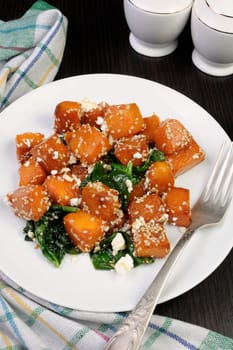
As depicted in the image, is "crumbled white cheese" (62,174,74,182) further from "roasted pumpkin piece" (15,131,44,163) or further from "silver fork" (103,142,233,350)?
"silver fork" (103,142,233,350)

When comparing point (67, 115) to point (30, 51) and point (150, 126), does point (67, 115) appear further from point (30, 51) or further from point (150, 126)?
point (30, 51)

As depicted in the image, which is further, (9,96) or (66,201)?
(9,96)

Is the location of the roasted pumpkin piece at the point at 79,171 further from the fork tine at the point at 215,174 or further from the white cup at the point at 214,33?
the white cup at the point at 214,33

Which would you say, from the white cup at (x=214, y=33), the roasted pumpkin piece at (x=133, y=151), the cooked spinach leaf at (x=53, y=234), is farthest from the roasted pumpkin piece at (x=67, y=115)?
the white cup at (x=214, y=33)

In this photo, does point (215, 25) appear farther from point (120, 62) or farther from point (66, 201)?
point (66, 201)

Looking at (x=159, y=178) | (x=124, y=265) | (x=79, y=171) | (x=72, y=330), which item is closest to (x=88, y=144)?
(x=79, y=171)

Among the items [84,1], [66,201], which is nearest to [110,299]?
[66,201]
